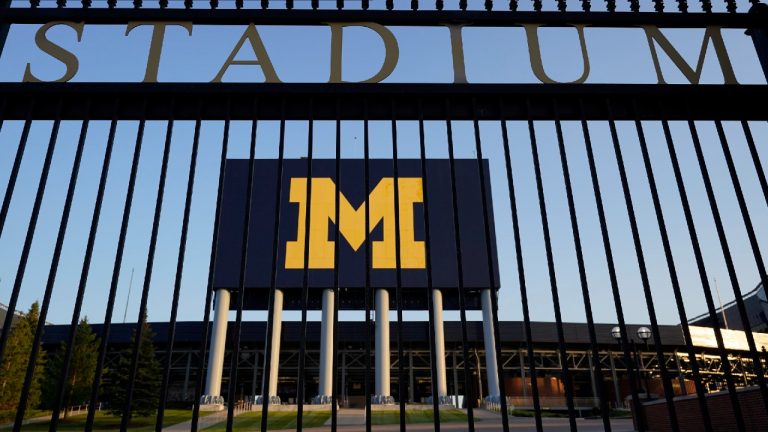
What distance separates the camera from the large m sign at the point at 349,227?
35.5 metres

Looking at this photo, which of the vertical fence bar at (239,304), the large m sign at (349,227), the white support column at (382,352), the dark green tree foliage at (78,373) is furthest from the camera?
the dark green tree foliage at (78,373)

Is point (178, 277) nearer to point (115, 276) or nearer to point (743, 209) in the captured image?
point (115, 276)

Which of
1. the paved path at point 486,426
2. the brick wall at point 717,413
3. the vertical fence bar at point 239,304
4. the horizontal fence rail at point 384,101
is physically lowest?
the paved path at point 486,426

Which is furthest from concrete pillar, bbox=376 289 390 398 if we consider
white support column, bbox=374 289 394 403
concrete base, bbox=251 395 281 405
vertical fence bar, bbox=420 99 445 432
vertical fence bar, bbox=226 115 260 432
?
vertical fence bar, bbox=226 115 260 432

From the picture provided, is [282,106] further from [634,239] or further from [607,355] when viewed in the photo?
[607,355]

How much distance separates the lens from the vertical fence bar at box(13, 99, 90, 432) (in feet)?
11.8

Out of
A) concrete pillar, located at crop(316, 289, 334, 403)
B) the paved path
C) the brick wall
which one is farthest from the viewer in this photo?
concrete pillar, located at crop(316, 289, 334, 403)

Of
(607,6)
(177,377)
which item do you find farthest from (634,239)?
(177,377)

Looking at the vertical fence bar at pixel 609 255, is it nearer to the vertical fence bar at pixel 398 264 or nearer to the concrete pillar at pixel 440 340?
the vertical fence bar at pixel 398 264

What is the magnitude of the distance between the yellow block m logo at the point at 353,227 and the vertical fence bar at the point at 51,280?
29736 millimetres

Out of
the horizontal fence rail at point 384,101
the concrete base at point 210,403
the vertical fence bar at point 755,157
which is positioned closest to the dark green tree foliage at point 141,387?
the concrete base at point 210,403

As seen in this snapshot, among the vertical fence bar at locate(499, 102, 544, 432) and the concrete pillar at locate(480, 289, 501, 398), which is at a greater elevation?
the concrete pillar at locate(480, 289, 501, 398)

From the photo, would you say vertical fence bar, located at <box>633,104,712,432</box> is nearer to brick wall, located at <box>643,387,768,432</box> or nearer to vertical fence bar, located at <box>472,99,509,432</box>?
vertical fence bar, located at <box>472,99,509,432</box>

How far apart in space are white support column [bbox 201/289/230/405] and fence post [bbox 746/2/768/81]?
36145 mm
